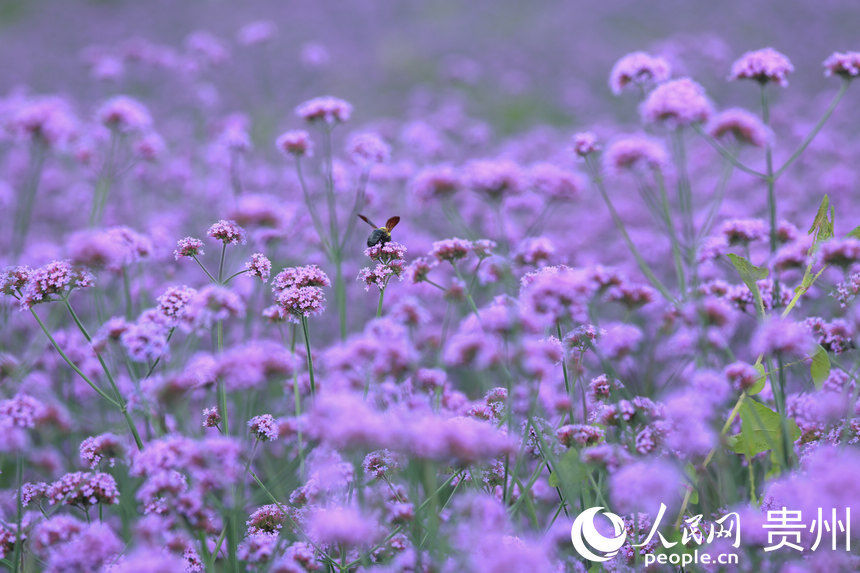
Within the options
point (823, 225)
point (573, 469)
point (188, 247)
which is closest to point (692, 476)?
point (573, 469)

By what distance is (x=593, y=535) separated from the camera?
8.44 ft

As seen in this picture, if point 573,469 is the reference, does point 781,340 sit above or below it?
above

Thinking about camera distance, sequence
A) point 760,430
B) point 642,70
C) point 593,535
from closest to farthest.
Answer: point 593,535
point 760,430
point 642,70

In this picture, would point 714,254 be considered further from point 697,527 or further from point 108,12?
point 108,12

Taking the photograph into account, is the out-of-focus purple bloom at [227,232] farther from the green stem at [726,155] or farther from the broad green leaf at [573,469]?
the green stem at [726,155]

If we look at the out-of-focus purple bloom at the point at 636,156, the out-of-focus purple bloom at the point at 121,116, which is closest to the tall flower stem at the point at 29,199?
the out-of-focus purple bloom at the point at 121,116

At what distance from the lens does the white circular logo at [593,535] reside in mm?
2520

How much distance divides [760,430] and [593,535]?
860mm

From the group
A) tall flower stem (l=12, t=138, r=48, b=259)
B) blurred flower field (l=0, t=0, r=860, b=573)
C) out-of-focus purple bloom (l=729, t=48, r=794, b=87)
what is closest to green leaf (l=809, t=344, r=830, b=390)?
blurred flower field (l=0, t=0, r=860, b=573)

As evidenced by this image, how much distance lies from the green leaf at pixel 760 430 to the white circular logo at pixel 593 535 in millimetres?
576

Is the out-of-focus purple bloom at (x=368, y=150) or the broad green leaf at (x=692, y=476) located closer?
the broad green leaf at (x=692, y=476)

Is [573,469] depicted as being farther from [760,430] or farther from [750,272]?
[750,272]

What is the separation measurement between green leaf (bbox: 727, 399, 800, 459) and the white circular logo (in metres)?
0.58

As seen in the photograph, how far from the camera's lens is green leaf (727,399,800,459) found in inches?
106
